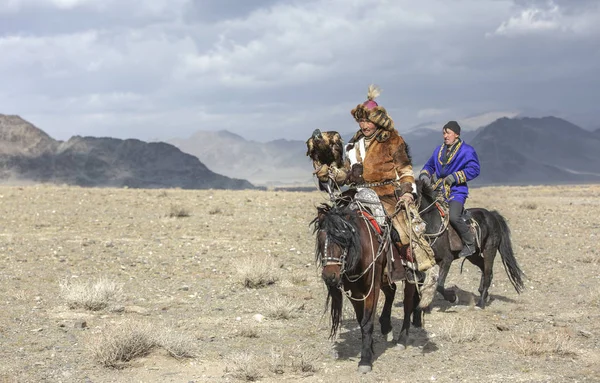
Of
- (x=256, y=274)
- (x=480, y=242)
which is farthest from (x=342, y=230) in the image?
(x=256, y=274)

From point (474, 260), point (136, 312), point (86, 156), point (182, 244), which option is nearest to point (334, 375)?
point (136, 312)

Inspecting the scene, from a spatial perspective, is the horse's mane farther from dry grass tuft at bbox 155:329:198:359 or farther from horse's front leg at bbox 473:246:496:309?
dry grass tuft at bbox 155:329:198:359

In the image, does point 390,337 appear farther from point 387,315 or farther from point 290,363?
point 290,363

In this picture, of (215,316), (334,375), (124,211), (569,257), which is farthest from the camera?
(124,211)

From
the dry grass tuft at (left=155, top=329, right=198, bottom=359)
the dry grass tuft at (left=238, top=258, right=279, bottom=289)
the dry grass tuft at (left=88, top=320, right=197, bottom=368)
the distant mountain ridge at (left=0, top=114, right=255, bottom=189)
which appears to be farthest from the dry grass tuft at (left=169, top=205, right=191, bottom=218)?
the distant mountain ridge at (left=0, top=114, right=255, bottom=189)

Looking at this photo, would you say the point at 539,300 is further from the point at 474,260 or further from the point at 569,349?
the point at 569,349

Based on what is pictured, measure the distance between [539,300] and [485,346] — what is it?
3227 mm

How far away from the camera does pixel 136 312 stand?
979 cm

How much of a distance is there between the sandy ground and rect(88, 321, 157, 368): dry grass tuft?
0.09 meters

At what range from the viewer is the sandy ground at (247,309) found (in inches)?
284

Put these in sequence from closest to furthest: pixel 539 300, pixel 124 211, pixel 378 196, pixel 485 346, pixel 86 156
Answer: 1. pixel 378 196
2. pixel 485 346
3. pixel 539 300
4. pixel 124 211
5. pixel 86 156

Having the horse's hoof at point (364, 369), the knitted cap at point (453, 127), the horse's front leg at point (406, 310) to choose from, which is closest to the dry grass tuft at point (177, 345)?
the horse's hoof at point (364, 369)

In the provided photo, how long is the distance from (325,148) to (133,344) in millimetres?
3124

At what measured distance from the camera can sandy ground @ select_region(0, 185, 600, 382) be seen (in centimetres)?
721
